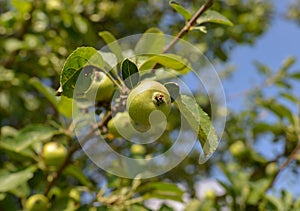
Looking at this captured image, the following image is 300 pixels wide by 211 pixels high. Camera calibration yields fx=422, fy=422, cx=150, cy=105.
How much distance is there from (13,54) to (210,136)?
74.1 inches

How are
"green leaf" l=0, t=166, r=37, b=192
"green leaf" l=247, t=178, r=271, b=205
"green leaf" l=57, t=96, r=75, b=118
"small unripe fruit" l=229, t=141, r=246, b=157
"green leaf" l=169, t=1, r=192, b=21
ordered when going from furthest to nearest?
1. "small unripe fruit" l=229, t=141, r=246, b=157
2. "green leaf" l=247, t=178, r=271, b=205
3. "green leaf" l=0, t=166, r=37, b=192
4. "green leaf" l=57, t=96, r=75, b=118
5. "green leaf" l=169, t=1, r=192, b=21

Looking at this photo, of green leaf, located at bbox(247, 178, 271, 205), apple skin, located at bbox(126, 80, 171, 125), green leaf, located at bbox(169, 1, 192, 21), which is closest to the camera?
apple skin, located at bbox(126, 80, 171, 125)

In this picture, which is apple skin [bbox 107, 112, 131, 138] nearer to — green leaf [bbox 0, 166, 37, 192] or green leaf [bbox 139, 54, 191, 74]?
green leaf [bbox 139, 54, 191, 74]

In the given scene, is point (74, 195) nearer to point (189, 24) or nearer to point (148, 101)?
point (189, 24)

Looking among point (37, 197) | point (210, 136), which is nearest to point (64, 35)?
point (37, 197)

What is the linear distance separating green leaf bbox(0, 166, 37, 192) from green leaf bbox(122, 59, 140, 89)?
77 cm

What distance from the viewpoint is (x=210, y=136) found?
2.93 ft

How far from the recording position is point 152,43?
1.31 metres

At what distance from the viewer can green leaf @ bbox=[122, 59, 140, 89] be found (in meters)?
0.95

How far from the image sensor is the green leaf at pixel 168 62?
46.5 inches

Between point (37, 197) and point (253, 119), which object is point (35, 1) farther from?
point (253, 119)

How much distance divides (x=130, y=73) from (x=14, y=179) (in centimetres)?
84

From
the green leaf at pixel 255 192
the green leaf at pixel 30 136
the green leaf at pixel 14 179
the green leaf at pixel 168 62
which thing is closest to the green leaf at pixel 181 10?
the green leaf at pixel 168 62

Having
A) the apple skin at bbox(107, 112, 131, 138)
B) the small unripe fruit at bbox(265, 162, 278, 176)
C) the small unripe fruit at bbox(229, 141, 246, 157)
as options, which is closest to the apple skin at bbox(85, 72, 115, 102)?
the apple skin at bbox(107, 112, 131, 138)
